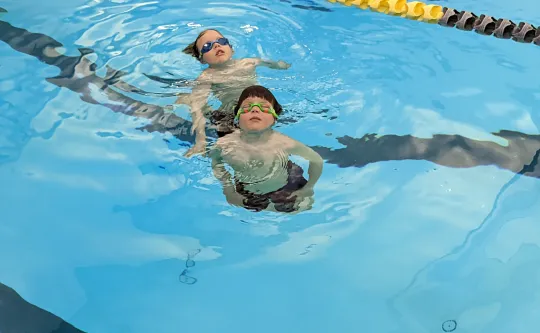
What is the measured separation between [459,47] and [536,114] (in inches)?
43.2

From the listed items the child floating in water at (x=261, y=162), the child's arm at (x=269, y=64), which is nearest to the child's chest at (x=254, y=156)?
the child floating in water at (x=261, y=162)

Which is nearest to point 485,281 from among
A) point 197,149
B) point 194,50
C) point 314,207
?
point 314,207

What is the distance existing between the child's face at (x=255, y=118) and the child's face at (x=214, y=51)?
96 centimetres

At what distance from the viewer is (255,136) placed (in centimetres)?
330

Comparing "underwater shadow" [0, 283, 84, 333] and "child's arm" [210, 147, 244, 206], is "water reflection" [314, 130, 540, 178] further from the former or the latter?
"underwater shadow" [0, 283, 84, 333]

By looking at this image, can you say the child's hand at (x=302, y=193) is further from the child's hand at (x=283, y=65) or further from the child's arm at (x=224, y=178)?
the child's hand at (x=283, y=65)

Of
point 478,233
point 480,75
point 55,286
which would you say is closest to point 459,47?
point 480,75

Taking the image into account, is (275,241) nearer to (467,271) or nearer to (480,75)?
(467,271)

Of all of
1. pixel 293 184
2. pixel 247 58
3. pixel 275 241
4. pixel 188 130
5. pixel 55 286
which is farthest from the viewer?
pixel 247 58

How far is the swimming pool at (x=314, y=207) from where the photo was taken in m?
2.62

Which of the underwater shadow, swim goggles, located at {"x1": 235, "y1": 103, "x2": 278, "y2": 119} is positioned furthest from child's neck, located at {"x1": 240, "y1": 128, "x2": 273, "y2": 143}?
the underwater shadow

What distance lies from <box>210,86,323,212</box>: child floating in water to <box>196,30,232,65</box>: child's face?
0.90 metres

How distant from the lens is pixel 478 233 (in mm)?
2980

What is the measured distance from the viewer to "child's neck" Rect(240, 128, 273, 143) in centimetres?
328
